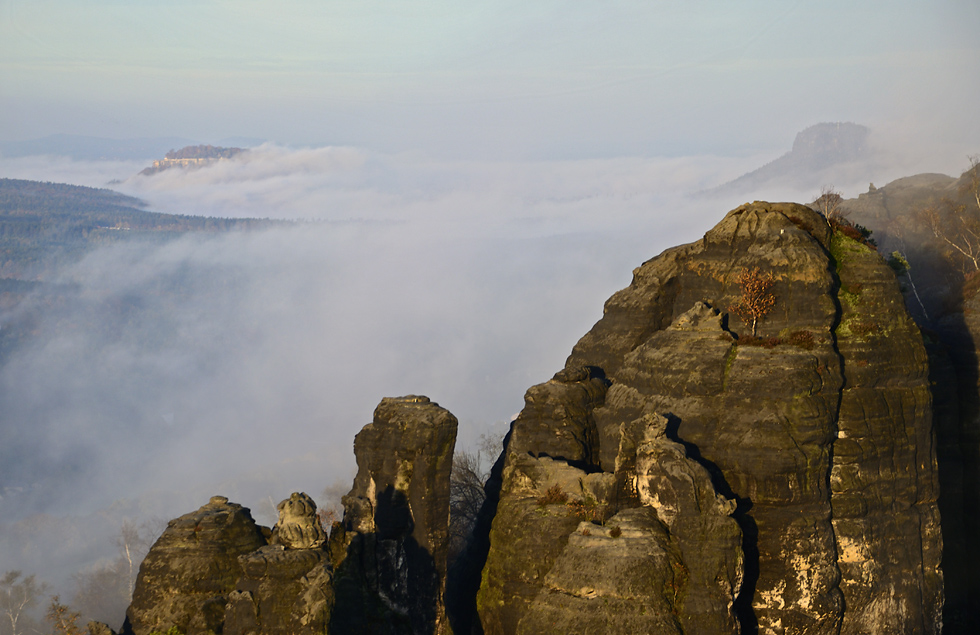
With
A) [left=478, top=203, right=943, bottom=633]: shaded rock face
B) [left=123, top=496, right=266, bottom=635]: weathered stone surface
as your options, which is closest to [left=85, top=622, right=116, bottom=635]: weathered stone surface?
[left=123, top=496, right=266, bottom=635]: weathered stone surface

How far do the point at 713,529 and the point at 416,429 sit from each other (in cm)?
1456

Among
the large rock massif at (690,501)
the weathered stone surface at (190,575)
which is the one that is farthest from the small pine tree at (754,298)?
the weathered stone surface at (190,575)

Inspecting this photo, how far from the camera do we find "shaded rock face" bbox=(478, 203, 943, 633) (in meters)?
33.7

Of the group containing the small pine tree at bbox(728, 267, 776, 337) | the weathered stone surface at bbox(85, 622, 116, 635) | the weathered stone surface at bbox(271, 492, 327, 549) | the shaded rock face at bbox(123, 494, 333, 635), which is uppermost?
the small pine tree at bbox(728, 267, 776, 337)

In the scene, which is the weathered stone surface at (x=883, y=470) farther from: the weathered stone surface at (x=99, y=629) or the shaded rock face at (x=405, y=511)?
the weathered stone surface at (x=99, y=629)

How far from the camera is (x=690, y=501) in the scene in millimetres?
33781

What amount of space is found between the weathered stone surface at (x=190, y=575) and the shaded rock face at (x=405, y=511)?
5.17m

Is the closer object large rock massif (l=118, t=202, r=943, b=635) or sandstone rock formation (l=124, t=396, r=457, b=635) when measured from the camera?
sandstone rock formation (l=124, t=396, r=457, b=635)

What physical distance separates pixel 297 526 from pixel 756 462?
18.2 m

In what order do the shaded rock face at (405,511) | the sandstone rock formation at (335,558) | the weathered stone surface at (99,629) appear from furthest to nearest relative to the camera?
the shaded rock face at (405,511)
the weathered stone surface at (99,629)
the sandstone rock formation at (335,558)

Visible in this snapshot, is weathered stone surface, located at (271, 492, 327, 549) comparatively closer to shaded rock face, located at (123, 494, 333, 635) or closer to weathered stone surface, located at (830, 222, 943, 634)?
shaded rock face, located at (123, 494, 333, 635)

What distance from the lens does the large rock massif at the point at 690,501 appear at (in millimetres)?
32969

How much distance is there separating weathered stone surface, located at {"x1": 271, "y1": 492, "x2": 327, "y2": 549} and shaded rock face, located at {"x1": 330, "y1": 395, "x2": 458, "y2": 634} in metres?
3.25

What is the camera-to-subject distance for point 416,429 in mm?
41812
